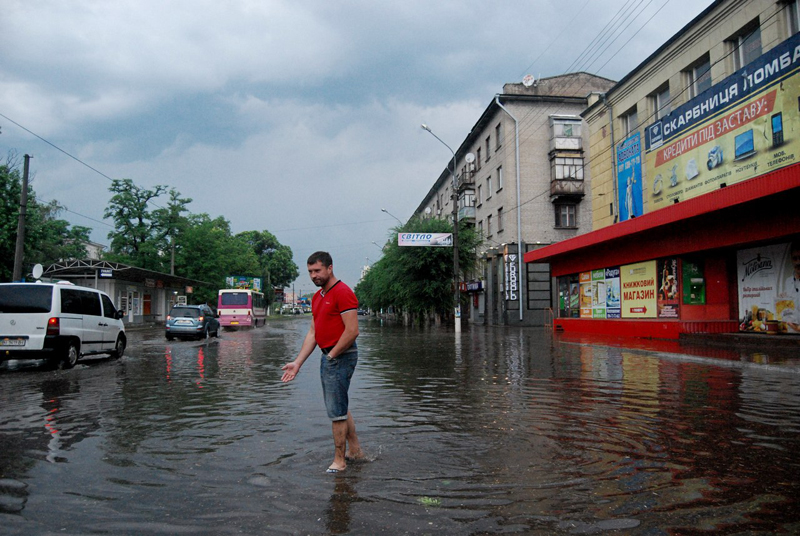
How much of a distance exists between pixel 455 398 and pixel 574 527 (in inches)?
191

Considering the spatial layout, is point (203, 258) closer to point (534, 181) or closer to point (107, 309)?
point (534, 181)

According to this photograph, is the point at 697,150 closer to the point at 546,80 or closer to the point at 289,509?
the point at 289,509

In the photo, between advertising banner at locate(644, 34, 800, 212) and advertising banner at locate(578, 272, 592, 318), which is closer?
advertising banner at locate(644, 34, 800, 212)

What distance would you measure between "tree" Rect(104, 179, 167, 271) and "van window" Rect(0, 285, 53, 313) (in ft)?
154

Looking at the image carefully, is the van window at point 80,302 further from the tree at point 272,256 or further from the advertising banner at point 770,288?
the tree at point 272,256

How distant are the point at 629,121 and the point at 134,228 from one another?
48710 mm

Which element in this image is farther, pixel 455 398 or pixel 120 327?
pixel 120 327

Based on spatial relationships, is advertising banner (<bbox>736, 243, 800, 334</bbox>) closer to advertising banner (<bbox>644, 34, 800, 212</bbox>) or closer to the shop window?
advertising banner (<bbox>644, 34, 800, 212</bbox>)

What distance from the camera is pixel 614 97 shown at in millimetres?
25391

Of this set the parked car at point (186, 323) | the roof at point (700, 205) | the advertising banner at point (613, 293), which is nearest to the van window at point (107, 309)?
the parked car at point (186, 323)

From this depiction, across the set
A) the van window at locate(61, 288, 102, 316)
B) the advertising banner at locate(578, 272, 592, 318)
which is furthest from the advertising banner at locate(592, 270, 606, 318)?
the van window at locate(61, 288, 102, 316)

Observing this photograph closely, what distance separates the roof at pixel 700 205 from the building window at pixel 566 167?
14.7m

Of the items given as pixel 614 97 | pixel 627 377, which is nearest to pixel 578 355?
pixel 627 377

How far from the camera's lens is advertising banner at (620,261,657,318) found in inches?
806
